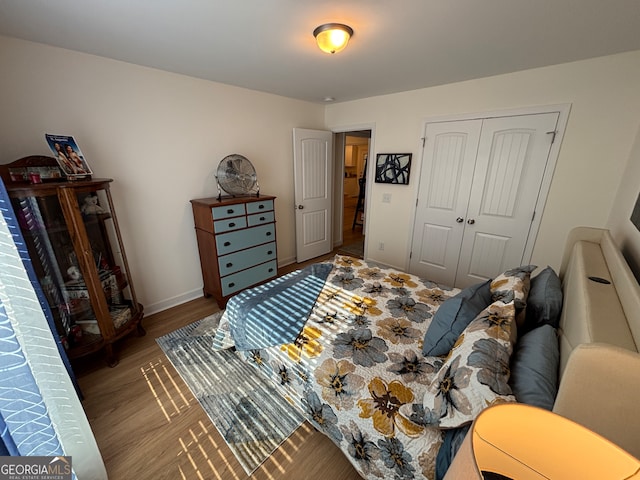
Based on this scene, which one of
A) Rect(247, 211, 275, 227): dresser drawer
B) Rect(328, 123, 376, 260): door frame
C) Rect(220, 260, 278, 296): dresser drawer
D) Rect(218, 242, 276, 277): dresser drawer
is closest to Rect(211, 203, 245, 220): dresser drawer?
Rect(247, 211, 275, 227): dresser drawer

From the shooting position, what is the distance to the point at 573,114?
2.05 meters

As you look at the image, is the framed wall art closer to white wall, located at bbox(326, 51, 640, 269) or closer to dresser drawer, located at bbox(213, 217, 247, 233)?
white wall, located at bbox(326, 51, 640, 269)

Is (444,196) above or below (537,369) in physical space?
above

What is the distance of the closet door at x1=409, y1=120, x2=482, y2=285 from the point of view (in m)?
2.63

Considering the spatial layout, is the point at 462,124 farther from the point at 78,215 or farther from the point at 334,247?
the point at 78,215

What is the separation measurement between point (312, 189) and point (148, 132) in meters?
2.05

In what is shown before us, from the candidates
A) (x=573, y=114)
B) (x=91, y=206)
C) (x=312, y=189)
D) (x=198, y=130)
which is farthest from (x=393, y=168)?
(x=91, y=206)

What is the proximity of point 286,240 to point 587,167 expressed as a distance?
3.25 metres

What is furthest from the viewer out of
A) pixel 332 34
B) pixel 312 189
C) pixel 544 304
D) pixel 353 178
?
pixel 353 178

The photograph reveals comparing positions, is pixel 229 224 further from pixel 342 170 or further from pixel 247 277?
pixel 342 170

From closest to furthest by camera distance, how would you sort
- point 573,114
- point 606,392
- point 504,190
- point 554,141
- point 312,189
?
point 606,392 < point 573,114 < point 554,141 < point 504,190 < point 312,189

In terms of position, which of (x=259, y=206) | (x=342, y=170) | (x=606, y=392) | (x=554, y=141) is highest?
(x=554, y=141)

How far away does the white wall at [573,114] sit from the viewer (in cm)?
187

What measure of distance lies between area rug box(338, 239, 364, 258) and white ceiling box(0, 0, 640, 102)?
103 inches
